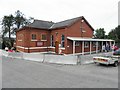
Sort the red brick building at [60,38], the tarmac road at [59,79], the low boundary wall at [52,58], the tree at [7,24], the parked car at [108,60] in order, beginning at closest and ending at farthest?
1. the tarmac road at [59,79]
2. the parked car at [108,60]
3. the low boundary wall at [52,58]
4. the red brick building at [60,38]
5. the tree at [7,24]

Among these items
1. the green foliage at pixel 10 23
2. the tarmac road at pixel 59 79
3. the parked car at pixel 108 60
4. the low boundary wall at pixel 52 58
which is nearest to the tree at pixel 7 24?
the green foliage at pixel 10 23

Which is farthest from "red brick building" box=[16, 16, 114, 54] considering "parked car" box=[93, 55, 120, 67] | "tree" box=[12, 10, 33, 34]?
"tree" box=[12, 10, 33, 34]

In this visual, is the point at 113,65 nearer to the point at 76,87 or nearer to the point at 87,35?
the point at 76,87

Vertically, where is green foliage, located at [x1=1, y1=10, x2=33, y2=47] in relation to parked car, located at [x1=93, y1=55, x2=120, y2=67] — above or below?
above

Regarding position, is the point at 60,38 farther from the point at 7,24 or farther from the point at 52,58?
the point at 7,24

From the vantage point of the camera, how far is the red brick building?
2055 centimetres

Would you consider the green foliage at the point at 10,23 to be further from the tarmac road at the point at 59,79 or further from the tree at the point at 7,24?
the tarmac road at the point at 59,79

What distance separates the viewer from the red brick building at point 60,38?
20547 mm

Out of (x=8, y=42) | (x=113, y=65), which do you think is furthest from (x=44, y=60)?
(x=8, y=42)

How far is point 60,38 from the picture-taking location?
2173cm

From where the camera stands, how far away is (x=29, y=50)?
70.3 feet

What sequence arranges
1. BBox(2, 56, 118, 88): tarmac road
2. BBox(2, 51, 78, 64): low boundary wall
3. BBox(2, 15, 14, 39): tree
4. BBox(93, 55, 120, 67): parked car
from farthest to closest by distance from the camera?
BBox(2, 15, 14, 39): tree
BBox(2, 51, 78, 64): low boundary wall
BBox(93, 55, 120, 67): parked car
BBox(2, 56, 118, 88): tarmac road

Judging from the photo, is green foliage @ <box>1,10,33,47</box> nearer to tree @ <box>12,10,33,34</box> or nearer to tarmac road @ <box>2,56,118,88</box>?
tree @ <box>12,10,33,34</box>

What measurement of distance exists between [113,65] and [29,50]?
1396cm
